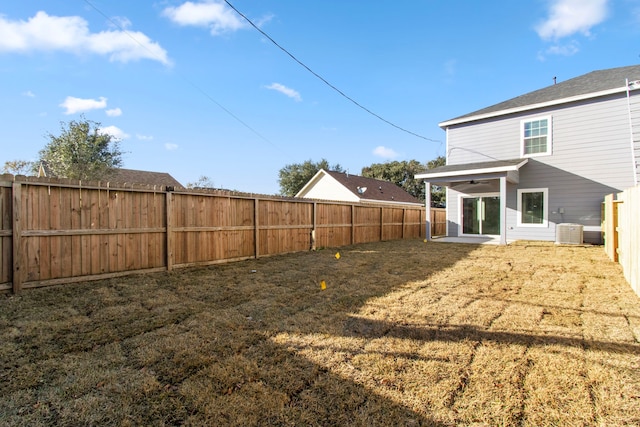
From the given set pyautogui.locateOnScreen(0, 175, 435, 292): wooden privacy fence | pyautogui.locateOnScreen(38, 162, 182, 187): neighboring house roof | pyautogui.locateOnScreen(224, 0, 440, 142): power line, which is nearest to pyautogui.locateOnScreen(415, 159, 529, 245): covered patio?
pyautogui.locateOnScreen(224, 0, 440, 142): power line

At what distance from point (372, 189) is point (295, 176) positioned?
46.4 feet

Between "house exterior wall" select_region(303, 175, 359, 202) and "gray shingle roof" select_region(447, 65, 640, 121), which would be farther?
"house exterior wall" select_region(303, 175, 359, 202)

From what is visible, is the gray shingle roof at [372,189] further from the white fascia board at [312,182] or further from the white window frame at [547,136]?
the white window frame at [547,136]

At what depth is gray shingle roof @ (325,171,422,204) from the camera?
23350mm

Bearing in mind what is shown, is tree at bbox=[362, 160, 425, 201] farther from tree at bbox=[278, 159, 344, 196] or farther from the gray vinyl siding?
the gray vinyl siding

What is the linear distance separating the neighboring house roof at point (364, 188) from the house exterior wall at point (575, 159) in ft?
35.7

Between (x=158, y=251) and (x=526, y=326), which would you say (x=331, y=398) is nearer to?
(x=526, y=326)

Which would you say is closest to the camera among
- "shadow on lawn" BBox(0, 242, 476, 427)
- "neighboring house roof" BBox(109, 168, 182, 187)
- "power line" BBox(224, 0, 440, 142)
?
"shadow on lawn" BBox(0, 242, 476, 427)

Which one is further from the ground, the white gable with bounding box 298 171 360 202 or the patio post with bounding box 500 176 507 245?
the white gable with bounding box 298 171 360 202

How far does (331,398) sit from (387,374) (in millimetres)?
525

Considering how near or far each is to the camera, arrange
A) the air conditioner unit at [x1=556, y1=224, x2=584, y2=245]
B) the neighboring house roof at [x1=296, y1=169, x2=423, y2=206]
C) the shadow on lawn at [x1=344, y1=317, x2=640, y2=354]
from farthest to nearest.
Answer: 1. the neighboring house roof at [x1=296, y1=169, x2=423, y2=206]
2. the air conditioner unit at [x1=556, y1=224, x2=584, y2=245]
3. the shadow on lawn at [x1=344, y1=317, x2=640, y2=354]

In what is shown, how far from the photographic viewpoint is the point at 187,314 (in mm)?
3686

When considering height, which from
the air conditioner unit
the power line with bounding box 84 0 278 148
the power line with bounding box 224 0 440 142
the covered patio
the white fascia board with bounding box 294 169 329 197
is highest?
the power line with bounding box 84 0 278 148

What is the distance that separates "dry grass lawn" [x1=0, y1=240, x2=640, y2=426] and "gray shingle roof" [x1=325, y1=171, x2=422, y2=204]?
1848cm
